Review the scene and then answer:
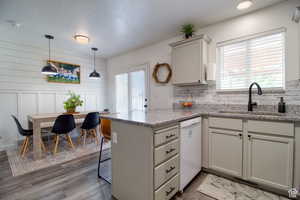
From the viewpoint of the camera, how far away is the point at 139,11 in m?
2.07

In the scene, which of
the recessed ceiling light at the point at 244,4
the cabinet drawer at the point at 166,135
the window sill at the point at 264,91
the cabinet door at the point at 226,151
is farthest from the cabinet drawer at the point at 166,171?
the recessed ceiling light at the point at 244,4

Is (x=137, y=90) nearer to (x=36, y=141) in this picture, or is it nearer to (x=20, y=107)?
(x=36, y=141)

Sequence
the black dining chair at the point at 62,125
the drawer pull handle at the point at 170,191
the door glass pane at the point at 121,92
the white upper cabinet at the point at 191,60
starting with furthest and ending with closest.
Result: the door glass pane at the point at 121,92
the black dining chair at the point at 62,125
the white upper cabinet at the point at 191,60
the drawer pull handle at the point at 170,191

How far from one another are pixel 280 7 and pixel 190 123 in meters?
2.13

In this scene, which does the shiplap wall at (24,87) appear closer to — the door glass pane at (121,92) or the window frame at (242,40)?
the door glass pane at (121,92)

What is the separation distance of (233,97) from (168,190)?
182 cm

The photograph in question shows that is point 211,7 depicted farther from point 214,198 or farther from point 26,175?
point 26,175

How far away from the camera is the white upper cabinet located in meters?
2.28

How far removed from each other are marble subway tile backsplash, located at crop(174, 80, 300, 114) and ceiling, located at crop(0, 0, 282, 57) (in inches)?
47.8

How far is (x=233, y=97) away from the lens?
224 cm

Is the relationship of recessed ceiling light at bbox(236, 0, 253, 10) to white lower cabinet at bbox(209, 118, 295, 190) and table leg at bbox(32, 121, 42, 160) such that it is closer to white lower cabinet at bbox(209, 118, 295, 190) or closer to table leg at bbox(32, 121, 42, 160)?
white lower cabinet at bbox(209, 118, 295, 190)

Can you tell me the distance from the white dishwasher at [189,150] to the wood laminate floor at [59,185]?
16 cm

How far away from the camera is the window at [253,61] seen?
1.92m

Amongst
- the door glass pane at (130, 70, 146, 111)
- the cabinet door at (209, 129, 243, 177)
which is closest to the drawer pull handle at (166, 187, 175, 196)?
the cabinet door at (209, 129, 243, 177)
